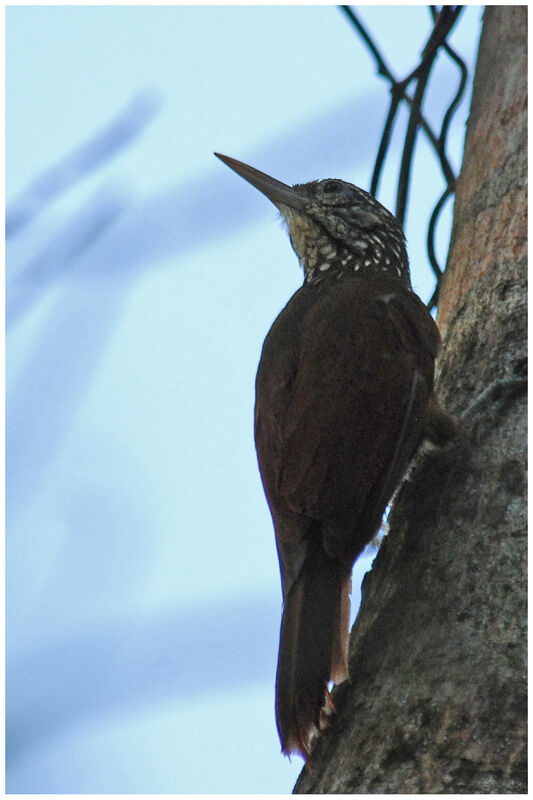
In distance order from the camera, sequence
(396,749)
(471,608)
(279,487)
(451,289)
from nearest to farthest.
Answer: (396,749), (471,608), (279,487), (451,289)

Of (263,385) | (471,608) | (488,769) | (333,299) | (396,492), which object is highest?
(333,299)

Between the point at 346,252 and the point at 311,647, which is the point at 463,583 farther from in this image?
the point at 346,252

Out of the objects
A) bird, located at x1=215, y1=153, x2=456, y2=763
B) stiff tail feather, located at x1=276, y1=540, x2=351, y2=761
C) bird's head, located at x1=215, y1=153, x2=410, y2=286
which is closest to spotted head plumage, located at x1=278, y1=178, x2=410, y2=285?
bird's head, located at x1=215, y1=153, x2=410, y2=286

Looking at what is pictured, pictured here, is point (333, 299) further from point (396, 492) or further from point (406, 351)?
point (396, 492)

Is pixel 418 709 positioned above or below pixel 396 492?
below

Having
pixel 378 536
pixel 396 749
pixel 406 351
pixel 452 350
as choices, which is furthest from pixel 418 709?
pixel 452 350

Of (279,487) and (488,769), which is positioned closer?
(488,769)

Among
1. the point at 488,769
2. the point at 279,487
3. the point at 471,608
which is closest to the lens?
the point at 488,769
